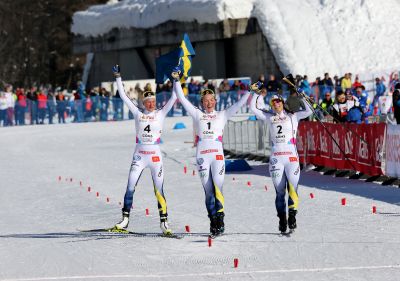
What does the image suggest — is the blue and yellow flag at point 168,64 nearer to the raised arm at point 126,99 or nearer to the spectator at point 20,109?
the raised arm at point 126,99

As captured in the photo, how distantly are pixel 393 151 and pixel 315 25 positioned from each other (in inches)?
1906

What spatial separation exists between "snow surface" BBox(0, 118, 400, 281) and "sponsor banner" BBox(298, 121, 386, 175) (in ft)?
1.72

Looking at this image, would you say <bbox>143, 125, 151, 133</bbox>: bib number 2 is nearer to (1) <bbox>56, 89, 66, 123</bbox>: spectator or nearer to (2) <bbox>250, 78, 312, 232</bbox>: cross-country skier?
(2) <bbox>250, 78, 312, 232</bbox>: cross-country skier

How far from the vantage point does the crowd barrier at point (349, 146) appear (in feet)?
68.9

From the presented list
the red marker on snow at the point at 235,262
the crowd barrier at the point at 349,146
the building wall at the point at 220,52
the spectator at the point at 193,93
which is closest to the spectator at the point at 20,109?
the spectator at the point at 193,93

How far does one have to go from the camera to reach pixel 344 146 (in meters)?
23.3

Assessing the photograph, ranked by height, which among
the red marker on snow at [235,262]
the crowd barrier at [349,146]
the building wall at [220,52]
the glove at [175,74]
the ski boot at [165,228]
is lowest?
the red marker on snow at [235,262]

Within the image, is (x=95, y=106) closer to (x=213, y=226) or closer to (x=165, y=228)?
(x=165, y=228)

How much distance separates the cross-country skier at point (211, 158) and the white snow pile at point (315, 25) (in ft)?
163

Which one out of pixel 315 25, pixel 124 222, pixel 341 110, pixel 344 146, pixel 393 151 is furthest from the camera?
pixel 315 25

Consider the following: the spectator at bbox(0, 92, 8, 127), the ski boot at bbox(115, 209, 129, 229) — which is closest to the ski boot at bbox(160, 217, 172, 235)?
the ski boot at bbox(115, 209, 129, 229)

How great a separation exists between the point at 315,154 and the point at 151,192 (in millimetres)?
4838

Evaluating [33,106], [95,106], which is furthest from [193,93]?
[33,106]

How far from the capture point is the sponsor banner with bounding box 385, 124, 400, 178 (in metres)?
20.5
